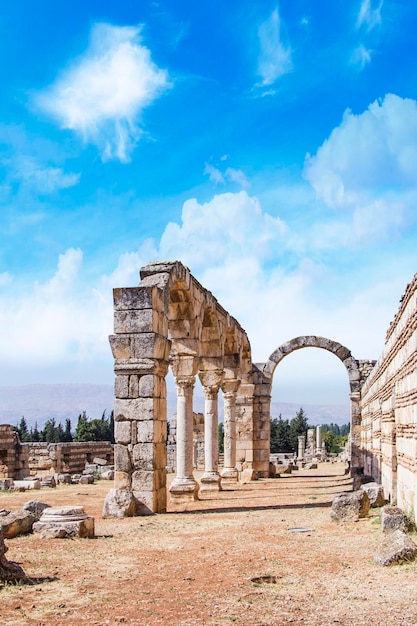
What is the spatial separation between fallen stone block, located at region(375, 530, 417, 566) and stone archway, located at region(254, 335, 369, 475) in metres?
17.9

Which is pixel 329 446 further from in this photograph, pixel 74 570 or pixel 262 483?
pixel 74 570

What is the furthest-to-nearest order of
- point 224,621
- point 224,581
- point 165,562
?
point 165,562 < point 224,581 < point 224,621

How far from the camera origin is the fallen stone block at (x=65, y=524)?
391 inches

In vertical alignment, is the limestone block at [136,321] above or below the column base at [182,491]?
above

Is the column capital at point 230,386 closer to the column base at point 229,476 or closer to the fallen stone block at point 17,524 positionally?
the column base at point 229,476

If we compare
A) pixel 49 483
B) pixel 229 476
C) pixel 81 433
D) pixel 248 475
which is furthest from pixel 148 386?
Answer: pixel 81 433

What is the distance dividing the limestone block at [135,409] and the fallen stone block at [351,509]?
12.1 ft

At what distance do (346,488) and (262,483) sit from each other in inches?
154

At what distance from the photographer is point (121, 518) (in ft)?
40.2

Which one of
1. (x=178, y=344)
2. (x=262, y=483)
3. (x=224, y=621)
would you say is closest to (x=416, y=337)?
(x=224, y=621)

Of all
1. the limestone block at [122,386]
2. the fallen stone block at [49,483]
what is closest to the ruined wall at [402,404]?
the limestone block at [122,386]

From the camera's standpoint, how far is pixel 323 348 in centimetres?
2602

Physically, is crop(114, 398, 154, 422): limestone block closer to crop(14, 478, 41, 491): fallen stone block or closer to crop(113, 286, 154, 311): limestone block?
crop(113, 286, 154, 311): limestone block

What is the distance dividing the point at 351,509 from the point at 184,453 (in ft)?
19.6
